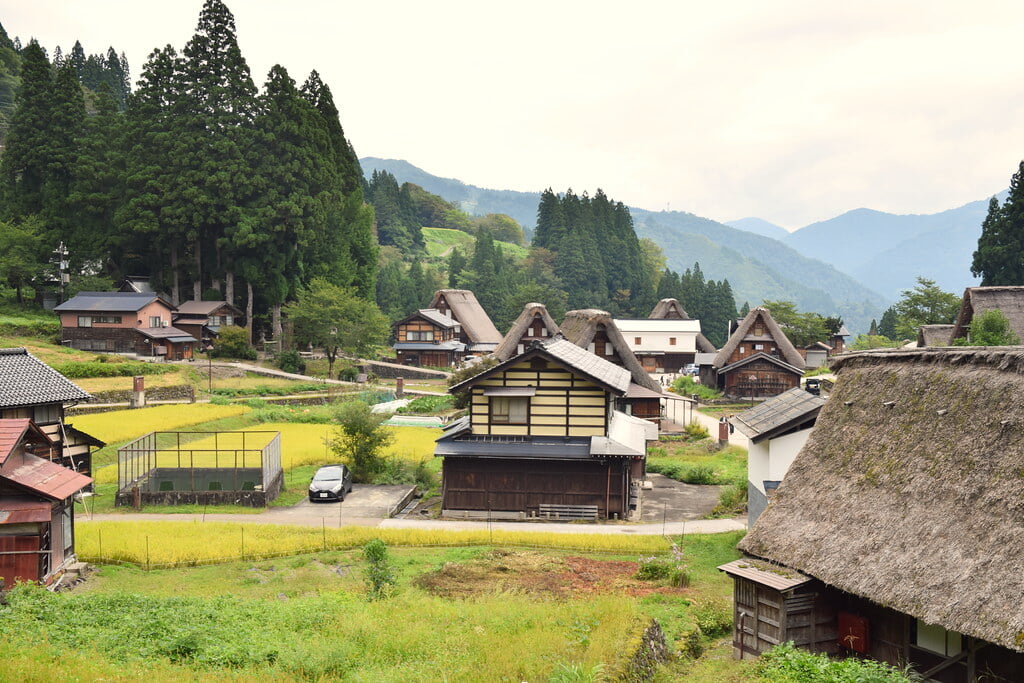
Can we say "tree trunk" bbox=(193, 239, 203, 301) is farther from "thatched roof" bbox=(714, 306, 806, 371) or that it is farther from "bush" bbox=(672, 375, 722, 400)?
"thatched roof" bbox=(714, 306, 806, 371)

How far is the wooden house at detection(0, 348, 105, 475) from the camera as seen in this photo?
74.5ft

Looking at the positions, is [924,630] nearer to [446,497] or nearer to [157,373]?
[446,497]

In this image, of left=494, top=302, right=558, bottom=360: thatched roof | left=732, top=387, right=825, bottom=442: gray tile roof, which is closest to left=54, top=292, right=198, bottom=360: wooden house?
left=494, top=302, right=558, bottom=360: thatched roof

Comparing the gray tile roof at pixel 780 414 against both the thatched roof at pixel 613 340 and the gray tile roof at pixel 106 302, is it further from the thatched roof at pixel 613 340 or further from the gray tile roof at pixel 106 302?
the gray tile roof at pixel 106 302

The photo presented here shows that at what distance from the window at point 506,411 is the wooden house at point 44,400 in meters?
12.2

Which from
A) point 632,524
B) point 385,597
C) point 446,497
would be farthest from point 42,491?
point 632,524

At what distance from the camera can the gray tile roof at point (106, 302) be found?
51375mm

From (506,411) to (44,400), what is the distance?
13.4m

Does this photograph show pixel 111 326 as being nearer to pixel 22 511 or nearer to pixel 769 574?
pixel 22 511

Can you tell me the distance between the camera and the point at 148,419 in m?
35.7

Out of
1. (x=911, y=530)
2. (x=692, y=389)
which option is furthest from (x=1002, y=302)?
(x=692, y=389)

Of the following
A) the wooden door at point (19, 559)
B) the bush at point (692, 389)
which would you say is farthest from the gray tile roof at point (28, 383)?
the bush at point (692, 389)

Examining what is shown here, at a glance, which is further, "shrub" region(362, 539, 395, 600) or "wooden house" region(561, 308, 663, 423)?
"wooden house" region(561, 308, 663, 423)

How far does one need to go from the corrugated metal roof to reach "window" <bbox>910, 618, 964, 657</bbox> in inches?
63.5
